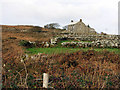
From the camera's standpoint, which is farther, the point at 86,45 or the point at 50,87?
the point at 86,45

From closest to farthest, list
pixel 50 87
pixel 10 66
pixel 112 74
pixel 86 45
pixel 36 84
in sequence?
1. pixel 50 87
2. pixel 36 84
3. pixel 112 74
4. pixel 10 66
5. pixel 86 45

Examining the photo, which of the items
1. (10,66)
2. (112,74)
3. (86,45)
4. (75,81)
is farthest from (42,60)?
(86,45)

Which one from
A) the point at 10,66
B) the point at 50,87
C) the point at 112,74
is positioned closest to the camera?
the point at 50,87

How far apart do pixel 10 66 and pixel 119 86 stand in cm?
516

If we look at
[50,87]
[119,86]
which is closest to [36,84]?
[50,87]

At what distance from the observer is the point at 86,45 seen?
49.2 feet

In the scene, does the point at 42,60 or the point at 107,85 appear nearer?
the point at 107,85

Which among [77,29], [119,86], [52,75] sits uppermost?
[77,29]

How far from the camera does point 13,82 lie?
474 cm

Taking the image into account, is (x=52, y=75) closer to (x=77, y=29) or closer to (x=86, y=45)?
(x=86, y=45)

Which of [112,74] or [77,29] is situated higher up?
[77,29]

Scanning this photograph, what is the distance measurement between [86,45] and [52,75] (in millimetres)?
10427

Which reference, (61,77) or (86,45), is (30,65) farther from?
(86,45)

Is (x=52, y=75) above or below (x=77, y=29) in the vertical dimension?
below
